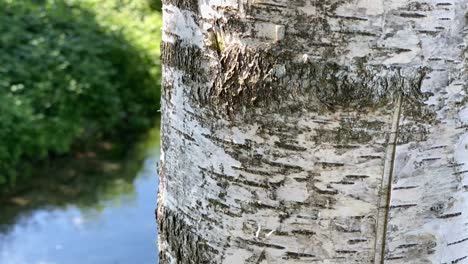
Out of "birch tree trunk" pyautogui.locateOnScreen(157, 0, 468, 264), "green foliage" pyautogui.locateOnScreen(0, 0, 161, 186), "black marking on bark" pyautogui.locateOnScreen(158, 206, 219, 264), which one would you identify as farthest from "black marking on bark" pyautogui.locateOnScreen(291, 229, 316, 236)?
"green foliage" pyautogui.locateOnScreen(0, 0, 161, 186)

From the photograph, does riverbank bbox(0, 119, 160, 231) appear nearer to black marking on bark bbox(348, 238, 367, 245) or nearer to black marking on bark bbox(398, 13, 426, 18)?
black marking on bark bbox(348, 238, 367, 245)

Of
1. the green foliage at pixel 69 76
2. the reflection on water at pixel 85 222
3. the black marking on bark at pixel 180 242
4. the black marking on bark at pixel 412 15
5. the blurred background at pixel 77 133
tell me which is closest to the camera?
the black marking on bark at pixel 412 15

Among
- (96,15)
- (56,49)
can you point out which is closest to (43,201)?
(56,49)

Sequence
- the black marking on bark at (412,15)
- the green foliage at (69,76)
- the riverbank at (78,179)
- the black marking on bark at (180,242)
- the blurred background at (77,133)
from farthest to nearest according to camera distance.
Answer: the green foliage at (69,76) → the riverbank at (78,179) → the blurred background at (77,133) → the black marking on bark at (180,242) → the black marking on bark at (412,15)

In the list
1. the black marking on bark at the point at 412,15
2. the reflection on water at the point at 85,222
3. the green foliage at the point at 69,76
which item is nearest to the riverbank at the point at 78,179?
the reflection on water at the point at 85,222

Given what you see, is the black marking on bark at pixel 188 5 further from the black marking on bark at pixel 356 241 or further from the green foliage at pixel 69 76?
the green foliage at pixel 69 76

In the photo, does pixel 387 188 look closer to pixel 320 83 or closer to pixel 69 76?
pixel 320 83

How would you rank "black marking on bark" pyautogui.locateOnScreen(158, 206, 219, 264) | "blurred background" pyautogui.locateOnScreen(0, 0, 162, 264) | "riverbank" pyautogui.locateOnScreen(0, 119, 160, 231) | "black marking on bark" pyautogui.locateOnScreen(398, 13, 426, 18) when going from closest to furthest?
"black marking on bark" pyautogui.locateOnScreen(398, 13, 426, 18), "black marking on bark" pyautogui.locateOnScreen(158, 206, 219, 264), "blurred background" pyautogui.locateOnScreen(0, 0, 162, 264), "riverbank" pyautogui.locateOnScreen(0, 119, 160, 231)

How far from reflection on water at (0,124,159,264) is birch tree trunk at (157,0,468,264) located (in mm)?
4084

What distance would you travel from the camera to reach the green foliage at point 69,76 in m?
6.28

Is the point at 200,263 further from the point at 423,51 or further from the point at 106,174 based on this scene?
the point at 106,174

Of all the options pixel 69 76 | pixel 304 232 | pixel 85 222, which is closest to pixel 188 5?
pixel 304 232

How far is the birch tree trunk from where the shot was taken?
80 centimetres

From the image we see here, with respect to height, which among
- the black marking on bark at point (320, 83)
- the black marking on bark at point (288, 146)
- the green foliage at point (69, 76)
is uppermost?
the black marking on bark at point (320, 83)
